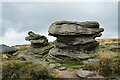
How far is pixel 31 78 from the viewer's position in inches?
813

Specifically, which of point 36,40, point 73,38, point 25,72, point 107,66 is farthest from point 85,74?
point 36,40

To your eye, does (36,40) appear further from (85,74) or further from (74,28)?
(85,74)

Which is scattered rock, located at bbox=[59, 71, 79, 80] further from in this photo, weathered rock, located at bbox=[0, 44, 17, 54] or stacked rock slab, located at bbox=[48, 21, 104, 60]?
weathered rock, located at bbox=[0, 44, 17, 54]

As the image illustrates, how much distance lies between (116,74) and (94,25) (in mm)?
16781

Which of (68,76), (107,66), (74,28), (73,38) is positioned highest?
(74,28)

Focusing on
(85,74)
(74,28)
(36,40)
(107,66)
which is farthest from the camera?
Result: (36,40)

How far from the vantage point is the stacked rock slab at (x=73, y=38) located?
119ft

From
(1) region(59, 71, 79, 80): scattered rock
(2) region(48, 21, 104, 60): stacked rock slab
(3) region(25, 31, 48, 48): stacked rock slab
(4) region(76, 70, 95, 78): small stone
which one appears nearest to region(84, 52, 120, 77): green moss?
(4) region(76, 70, 95, 78): small stone

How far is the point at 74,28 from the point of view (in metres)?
36.9

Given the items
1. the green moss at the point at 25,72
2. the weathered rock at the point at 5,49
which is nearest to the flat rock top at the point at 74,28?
the weathered rock at the point at 5,49

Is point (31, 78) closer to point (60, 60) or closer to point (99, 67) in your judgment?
point (99, 67)

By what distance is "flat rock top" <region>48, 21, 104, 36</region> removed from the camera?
3666cm

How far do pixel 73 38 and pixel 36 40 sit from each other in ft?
38.1

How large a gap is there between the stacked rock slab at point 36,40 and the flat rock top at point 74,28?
893cm
